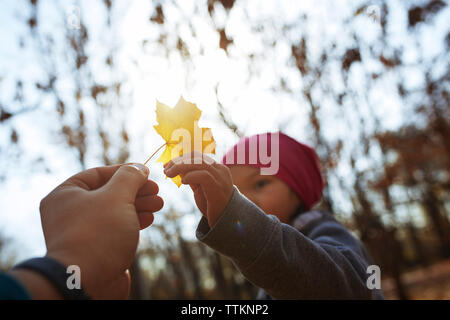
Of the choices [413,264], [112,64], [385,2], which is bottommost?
[413,264]

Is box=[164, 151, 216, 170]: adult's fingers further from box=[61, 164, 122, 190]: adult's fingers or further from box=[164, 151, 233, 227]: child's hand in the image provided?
box=[61, 164, 122, 190]: adult's fingers

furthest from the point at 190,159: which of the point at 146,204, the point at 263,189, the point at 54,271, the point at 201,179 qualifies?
the point at 263,189

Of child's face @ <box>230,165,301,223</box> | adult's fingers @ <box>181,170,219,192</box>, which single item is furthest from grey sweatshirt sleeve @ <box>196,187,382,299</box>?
child's face @ <box>230,165,301,223</box>

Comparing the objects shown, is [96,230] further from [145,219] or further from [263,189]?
[263,189]

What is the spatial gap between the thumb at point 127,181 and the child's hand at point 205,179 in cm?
13

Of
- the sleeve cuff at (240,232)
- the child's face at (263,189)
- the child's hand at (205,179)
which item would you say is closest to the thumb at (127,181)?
the child's hand at (205,179)

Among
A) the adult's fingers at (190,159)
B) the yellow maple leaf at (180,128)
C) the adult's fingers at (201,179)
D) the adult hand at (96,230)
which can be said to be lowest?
A: the adult hand at (96,230)

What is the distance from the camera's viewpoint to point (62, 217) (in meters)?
0.68

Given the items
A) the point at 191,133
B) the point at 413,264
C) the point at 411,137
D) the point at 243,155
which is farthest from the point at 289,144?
the point at 413,264

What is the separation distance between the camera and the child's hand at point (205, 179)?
95 cm

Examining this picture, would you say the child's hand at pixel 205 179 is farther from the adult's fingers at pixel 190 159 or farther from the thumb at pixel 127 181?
the thumb at pixel 127 181

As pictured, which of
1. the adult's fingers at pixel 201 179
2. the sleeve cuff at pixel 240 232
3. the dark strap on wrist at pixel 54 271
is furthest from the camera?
the sleeve cuff at pixel 240 232
